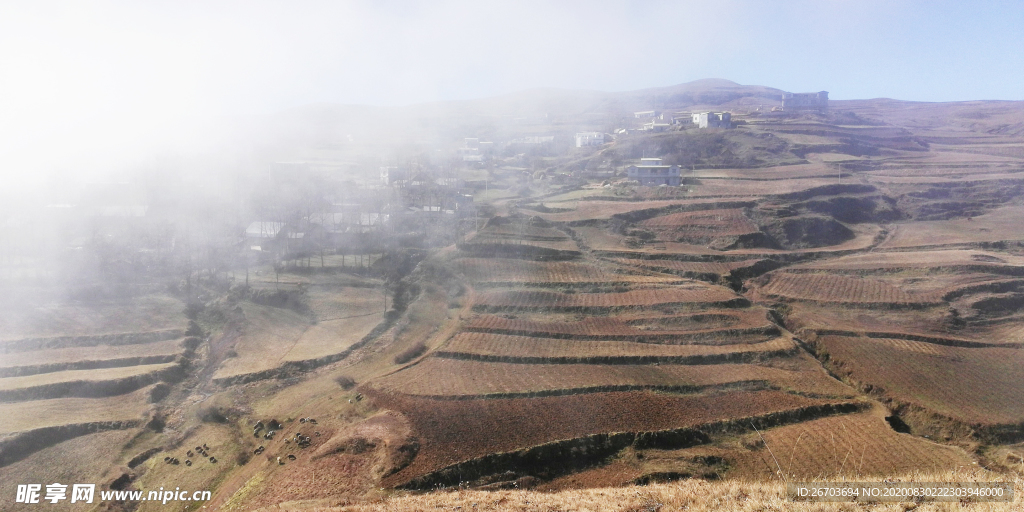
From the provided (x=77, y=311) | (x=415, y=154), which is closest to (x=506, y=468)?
(x=77, y=311)

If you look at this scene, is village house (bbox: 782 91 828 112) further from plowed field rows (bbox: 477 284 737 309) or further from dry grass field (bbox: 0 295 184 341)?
dry grass field (bbox: 0 295 184 341)

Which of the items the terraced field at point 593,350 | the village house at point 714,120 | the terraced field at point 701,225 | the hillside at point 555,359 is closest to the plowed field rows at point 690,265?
the hillside at point 555,359

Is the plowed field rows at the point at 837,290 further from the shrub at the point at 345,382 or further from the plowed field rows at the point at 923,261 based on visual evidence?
the shrub at the point at 345,382

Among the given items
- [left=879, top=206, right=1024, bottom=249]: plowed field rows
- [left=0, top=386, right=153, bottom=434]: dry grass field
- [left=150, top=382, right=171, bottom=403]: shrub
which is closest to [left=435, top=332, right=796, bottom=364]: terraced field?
[left=150, top=382, right=171, bottom=403]: shrub

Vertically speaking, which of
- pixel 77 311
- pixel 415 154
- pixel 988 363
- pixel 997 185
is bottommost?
pixel 988 363

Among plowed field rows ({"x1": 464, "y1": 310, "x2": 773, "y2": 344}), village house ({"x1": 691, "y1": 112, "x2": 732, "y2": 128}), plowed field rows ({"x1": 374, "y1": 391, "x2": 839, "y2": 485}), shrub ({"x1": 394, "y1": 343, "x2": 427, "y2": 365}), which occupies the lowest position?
plowed field rows ({"x1": 374, "y1": 391, "x2": 839, "y2": 485})

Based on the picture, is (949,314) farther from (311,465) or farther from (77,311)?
(77,311)
